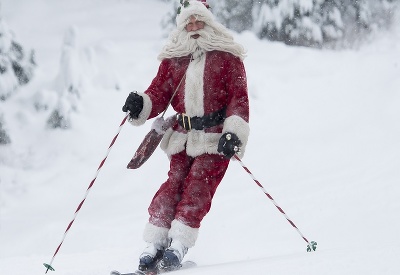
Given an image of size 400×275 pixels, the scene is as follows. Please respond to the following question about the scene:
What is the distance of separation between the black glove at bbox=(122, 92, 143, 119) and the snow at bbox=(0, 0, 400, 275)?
1.12 m

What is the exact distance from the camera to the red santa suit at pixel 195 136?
3.91 metres

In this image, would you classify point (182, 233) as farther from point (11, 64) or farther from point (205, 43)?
point (11, 64)

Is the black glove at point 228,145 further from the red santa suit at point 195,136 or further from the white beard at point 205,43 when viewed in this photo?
the white beard at point 205,43

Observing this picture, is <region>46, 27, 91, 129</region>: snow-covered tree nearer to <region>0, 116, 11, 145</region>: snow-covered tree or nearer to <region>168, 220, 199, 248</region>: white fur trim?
<region>0, 116, 11, 145</region>: snow-covered tree

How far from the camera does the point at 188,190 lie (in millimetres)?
3955

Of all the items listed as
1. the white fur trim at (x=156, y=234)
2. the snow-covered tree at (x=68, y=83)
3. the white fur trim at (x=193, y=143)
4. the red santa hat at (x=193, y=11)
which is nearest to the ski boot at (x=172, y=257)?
the white fur trim at (x=156, y=234)

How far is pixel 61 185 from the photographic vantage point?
955cm

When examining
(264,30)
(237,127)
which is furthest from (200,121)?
(264,30)

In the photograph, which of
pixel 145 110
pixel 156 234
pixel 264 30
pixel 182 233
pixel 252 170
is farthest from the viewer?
pixel 264 30

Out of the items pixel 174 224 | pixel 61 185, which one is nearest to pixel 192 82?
pixel 174 224

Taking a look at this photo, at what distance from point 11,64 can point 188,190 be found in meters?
8.08

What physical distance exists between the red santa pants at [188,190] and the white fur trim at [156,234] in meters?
0.03

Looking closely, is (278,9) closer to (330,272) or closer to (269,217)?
(269,217)

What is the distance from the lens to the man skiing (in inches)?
154
